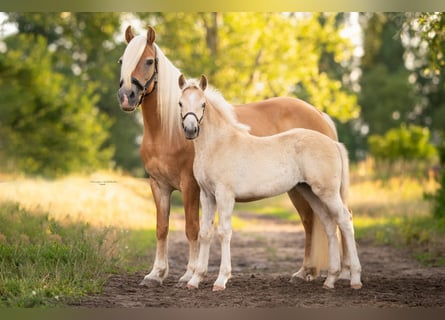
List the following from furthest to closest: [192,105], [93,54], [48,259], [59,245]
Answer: [93,54] < [59,245] < [48,259] < [192,105]

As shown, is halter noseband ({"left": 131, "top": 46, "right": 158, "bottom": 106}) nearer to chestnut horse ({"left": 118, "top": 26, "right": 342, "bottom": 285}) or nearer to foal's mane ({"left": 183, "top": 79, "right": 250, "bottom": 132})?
chestnut horse ({"left": 118, "top": 26, "right": 342, "bottom": 285})

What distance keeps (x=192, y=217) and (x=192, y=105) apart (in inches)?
49.0

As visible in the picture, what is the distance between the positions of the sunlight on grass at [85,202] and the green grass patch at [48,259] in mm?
335

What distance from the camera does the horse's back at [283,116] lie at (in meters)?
7.51

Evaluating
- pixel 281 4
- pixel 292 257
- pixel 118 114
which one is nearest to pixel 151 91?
pixel 281 4

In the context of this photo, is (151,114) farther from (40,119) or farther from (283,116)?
(40,119)

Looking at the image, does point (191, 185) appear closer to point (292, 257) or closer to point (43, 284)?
point (43, 284)

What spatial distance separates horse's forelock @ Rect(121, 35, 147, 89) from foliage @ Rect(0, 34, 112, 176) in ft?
39.5

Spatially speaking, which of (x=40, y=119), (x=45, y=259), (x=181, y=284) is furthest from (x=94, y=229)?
(x=40, y=119)

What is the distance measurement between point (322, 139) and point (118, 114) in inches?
791

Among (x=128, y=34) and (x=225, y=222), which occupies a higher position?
(x=128, y=34)

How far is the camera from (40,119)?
19094mm

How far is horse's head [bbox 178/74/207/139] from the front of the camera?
5867mm

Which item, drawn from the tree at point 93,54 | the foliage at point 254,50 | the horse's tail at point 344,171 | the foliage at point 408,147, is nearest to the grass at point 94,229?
the horse's tail at point 344,171
